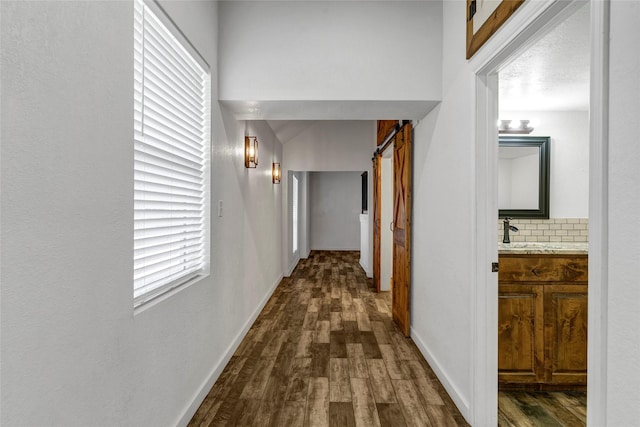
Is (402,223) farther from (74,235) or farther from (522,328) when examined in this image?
(74,235)

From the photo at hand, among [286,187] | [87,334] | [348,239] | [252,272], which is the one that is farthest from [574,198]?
[348,239]

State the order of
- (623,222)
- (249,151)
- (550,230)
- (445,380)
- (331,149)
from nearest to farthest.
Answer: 1. (623,222)
2. (445,380)
3. (550,230)
4. (249,151)
5. (331,149)

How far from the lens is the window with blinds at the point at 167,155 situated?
157 centimetres

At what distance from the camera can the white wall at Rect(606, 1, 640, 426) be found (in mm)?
952

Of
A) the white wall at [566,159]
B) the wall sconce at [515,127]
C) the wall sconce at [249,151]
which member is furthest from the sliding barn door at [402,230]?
the wall sconce at [249,151]

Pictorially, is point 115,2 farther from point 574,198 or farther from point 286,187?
point 286,187

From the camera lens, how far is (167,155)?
1.83 m

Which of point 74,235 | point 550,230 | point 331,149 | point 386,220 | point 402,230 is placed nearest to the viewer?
point 74,235

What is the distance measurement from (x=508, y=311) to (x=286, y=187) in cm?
443

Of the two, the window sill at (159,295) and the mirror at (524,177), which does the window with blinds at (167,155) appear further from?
the mirror at (524,177)

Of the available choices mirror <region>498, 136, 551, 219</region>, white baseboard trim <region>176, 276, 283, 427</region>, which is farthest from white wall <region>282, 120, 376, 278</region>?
mirror <region>498, 136, 551, 219</region>

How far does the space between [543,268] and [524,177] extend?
45.6 inches

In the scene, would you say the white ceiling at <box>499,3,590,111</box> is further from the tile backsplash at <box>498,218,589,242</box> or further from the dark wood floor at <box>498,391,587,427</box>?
the dark wood floor at <box>498,391,587,427</box>

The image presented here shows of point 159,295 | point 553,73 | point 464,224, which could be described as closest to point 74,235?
point 159,295
